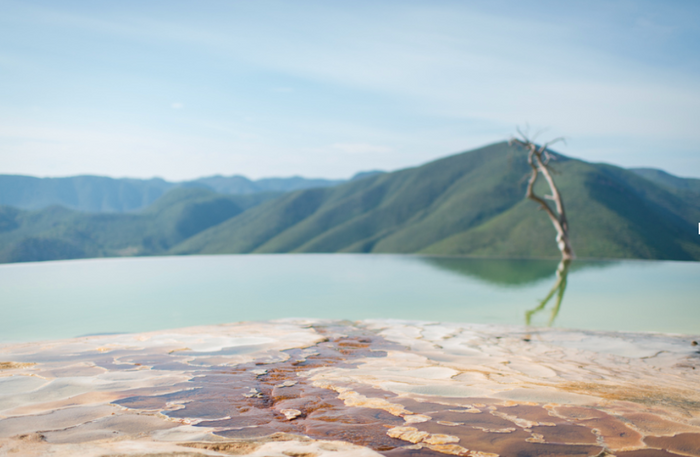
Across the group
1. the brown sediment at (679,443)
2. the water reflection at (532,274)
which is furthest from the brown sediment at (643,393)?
the water reflection at (532,274)

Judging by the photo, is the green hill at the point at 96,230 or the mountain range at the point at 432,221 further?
the green hill at the point at 96,230

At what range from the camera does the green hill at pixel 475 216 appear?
3962cm

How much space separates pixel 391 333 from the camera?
22.6ft

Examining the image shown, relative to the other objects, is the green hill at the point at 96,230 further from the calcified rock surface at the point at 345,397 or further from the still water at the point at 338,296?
the calcified rock surface at the point at 345,397

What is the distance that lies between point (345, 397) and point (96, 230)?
105 meters

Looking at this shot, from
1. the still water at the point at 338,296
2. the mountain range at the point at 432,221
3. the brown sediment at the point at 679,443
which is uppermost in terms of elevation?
the mountain range at the point at 432,221

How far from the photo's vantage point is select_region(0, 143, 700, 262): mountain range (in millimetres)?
40656

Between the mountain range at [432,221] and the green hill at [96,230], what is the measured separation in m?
0.29

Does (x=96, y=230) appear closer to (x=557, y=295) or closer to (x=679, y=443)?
(x=557, y=295)

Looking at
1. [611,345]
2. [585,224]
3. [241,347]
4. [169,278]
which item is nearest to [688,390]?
[611,345]

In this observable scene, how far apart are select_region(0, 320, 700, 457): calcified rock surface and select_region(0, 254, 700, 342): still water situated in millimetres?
2835

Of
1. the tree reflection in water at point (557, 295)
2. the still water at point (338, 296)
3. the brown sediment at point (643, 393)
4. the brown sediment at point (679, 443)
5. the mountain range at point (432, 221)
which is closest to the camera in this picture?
the brown sediment at point (679, 443)

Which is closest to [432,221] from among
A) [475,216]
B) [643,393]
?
[475,216]

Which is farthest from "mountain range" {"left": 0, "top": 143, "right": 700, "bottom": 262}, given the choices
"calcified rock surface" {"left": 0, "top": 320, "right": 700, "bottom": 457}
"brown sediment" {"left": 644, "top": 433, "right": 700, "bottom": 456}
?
"brown sediment" {"left": 644, "top": 433, "right": 700, "bottom": 456}
